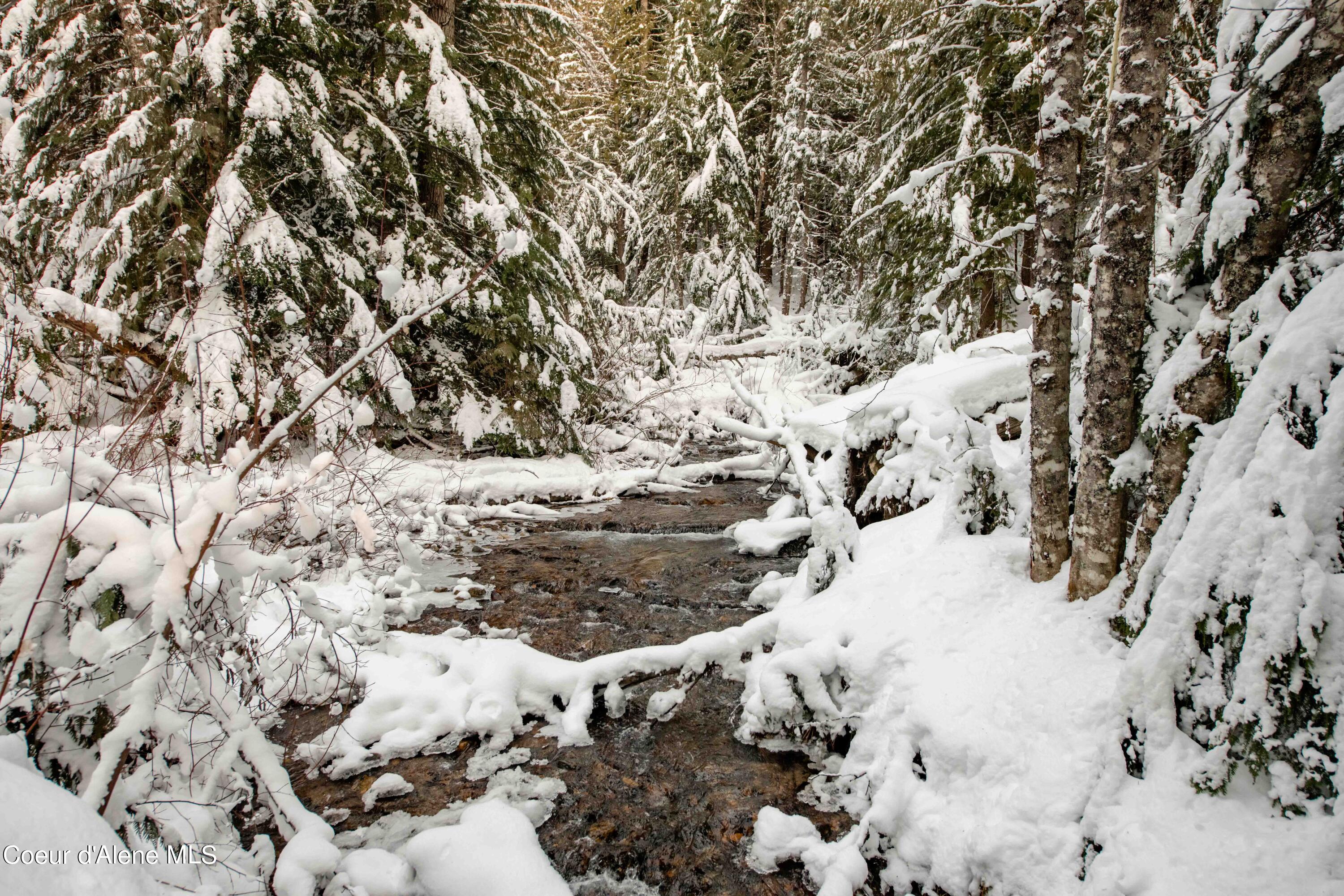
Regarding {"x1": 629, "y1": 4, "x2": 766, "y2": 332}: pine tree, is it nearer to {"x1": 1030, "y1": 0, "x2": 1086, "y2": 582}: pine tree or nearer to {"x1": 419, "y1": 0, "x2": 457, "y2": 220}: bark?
{"x1": 419, "y1": 0, "x2": 457, "y2": 220}: bark

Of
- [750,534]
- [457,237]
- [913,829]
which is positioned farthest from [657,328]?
[913,829]

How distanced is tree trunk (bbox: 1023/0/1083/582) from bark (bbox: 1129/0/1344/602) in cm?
66

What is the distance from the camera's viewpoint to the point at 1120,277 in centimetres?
261

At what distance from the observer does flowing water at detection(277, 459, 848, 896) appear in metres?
2.74

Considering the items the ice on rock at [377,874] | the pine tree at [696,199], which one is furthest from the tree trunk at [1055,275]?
the pine tree at [696,199]

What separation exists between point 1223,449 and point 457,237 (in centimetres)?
902

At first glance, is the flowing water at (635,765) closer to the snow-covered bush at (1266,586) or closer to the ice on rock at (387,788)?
the ice on rock at (387,788)

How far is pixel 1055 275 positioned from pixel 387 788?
4272 millimetres

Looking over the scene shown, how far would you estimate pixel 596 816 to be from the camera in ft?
9.80

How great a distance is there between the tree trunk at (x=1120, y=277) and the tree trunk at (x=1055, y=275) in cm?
25

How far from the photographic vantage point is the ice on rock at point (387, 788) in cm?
308

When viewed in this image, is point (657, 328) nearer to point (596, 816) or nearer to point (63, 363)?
point (63, 363)

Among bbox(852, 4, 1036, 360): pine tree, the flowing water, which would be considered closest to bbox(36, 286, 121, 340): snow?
the flowing water

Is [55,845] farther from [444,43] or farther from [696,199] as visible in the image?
[696,199]
